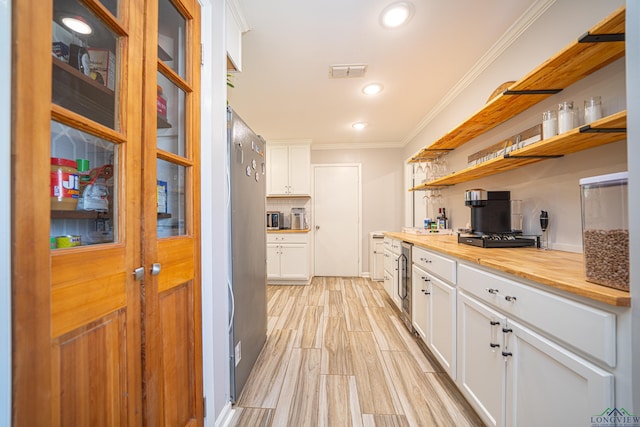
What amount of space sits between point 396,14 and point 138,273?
206 cm

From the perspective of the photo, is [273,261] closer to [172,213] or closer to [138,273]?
[172,213]

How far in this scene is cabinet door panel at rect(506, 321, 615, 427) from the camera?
2.34 feet

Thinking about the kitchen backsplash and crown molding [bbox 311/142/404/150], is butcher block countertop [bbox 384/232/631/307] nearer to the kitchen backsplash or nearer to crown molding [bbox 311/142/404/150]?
the kitchen backsplash

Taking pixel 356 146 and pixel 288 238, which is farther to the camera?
pixel 356 146

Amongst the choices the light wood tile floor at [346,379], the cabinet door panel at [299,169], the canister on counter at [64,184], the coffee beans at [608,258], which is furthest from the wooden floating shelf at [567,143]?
the cabinet door panel at [299,169]

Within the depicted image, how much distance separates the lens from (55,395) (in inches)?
21.4

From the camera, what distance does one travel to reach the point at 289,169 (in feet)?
14.3

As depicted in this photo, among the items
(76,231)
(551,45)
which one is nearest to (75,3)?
(76,231)

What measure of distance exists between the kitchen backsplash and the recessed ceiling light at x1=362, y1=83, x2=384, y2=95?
7.68 ft

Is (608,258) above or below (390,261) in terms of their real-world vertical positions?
above

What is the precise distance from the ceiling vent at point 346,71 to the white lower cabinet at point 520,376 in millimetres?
2034

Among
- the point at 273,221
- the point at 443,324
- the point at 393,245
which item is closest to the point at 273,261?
the point at 273,221

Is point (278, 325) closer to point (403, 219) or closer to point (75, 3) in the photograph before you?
point (75, 3)

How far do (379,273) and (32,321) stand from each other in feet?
13.5
